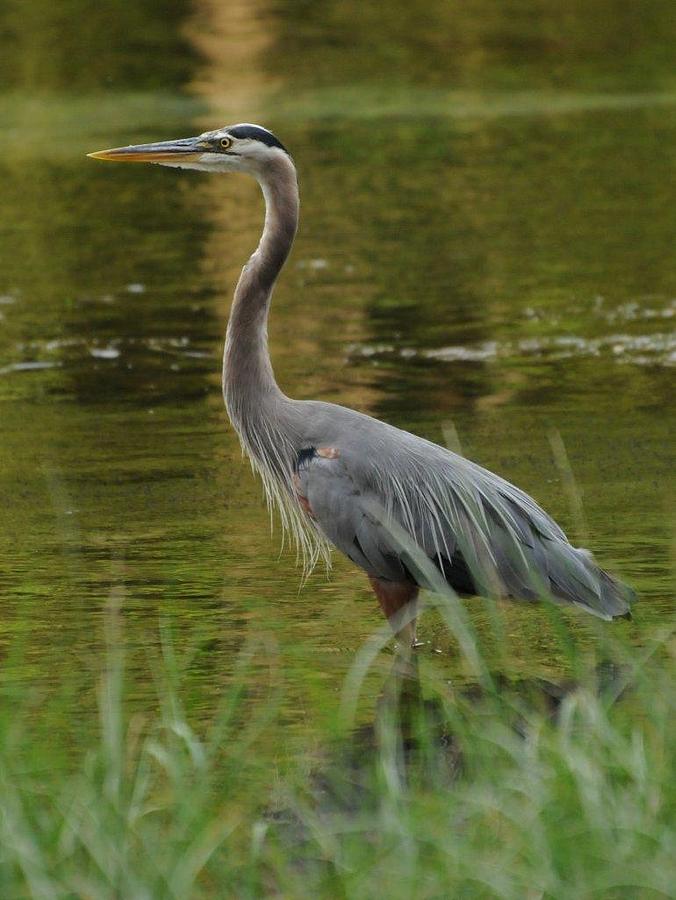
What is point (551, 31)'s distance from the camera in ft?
95.5

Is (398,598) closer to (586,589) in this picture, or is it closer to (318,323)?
(586,589)

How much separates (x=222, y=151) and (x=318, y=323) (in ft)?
17.4

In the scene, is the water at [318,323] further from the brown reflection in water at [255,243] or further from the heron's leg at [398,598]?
the heron's leg at [398,598]

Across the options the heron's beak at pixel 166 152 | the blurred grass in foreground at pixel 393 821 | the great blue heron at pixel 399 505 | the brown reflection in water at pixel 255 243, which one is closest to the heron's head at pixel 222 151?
the heron's beak at pixel 166 152

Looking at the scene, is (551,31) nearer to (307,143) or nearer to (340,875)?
(307,143)

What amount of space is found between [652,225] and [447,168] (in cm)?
383

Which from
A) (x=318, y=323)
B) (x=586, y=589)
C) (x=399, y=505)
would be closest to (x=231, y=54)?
(x=318, y=323)

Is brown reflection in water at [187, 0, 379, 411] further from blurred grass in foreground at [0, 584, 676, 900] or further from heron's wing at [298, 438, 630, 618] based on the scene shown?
blurred grass in foreground at [0, 584, 676, 900]

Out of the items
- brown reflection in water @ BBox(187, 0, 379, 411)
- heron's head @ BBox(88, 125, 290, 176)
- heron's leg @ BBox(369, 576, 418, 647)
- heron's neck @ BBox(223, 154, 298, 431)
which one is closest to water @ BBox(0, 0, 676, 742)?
brown reflection in water @ BBox(187, 0, 379, 411)

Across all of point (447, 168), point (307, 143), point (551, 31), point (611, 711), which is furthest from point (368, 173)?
point (611, 711)

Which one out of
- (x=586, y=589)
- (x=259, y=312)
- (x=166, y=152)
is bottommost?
(x=586, y=589)

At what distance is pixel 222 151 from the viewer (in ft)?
23.2

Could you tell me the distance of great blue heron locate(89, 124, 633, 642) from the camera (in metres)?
6.18

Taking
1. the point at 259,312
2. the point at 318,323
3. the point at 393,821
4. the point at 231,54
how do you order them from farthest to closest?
the point at 231,54, the point at 318,323, the point at 259,312, the point at 393,821
